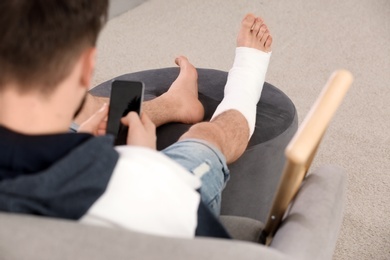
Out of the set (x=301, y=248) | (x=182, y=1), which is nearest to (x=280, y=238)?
(x=301, y=248)

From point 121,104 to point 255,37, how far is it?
0.66m

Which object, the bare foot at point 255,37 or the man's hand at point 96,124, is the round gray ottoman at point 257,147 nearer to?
the bare foot at point 255,37

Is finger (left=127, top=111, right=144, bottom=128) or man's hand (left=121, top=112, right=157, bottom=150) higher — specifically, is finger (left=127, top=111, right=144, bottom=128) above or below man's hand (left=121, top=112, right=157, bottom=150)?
above

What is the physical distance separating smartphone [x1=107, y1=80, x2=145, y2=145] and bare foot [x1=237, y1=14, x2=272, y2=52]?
0.59 m

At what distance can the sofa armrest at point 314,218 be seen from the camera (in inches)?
33.8

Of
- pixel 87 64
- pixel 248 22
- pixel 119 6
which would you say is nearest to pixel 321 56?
pixel 248 22

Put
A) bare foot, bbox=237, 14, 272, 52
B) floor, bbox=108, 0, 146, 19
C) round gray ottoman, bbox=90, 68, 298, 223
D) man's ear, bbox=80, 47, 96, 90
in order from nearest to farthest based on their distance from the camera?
man's ear, bbox=80, 47, 96, 90 < round gray ottoman, bbox=90, 68, 298, 223 < bare foot, bbox=237, 14, 272, 52 < floor, bbox=108, 0, 146, 19

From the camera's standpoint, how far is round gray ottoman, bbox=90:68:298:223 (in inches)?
57.1

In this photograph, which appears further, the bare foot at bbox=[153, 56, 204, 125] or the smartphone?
the bare foot at bbox=[153, 56, 204, 125]

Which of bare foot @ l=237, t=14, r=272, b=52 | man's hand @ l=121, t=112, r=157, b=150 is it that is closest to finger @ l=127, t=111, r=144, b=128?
man's hand @ l=121, t=112, r=157, b=150

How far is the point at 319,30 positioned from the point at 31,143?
207 cm

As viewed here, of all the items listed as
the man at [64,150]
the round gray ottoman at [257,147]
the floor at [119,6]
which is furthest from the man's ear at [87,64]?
the floor at [119,6]

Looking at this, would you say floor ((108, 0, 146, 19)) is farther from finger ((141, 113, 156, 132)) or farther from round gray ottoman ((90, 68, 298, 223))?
finger ((141, 113, 156, 132))

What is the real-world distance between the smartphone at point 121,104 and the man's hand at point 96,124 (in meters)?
0.02
